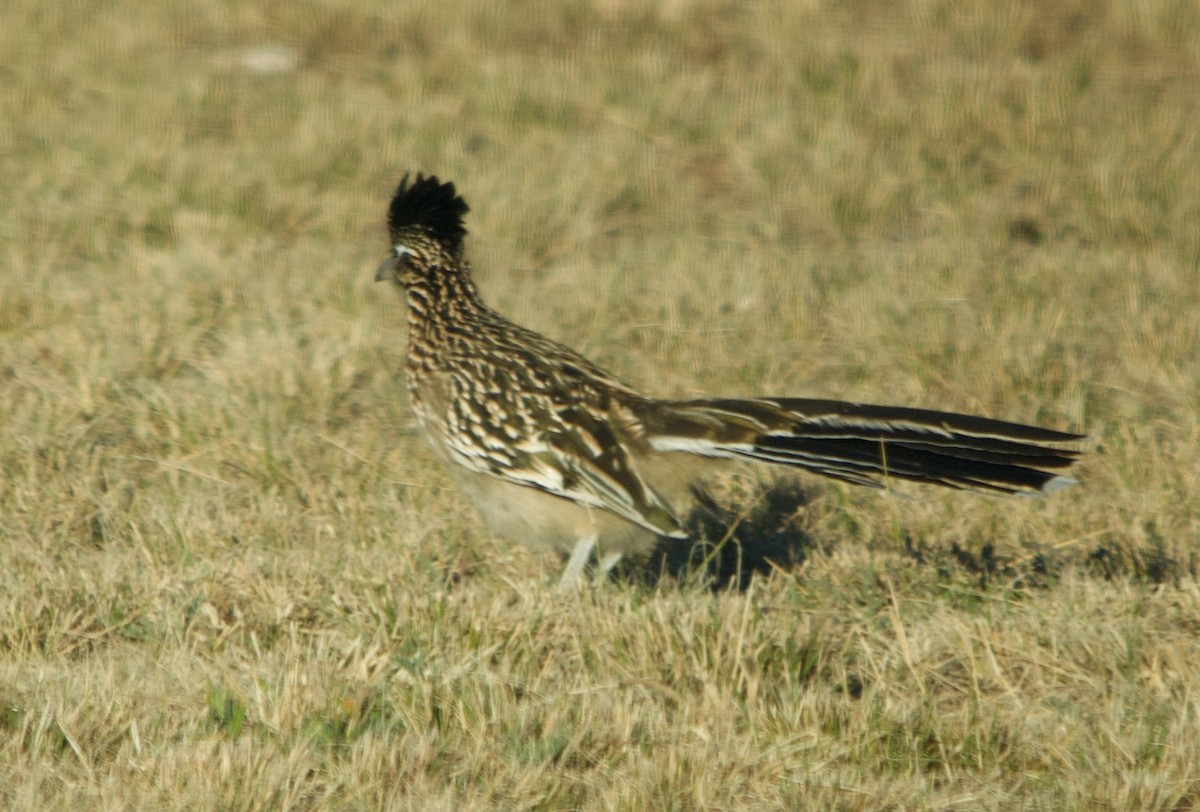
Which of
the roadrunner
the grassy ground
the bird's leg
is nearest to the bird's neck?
the roadrunner

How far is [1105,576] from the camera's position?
5387 mm

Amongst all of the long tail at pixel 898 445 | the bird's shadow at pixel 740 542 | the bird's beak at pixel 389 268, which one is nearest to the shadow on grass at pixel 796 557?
the bird's shadow at pixel 740 542

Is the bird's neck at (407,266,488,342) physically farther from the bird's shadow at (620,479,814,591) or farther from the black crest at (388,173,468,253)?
the bird's shadow at (620,479,814,591)

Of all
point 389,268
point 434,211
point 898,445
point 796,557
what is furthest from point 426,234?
point 898,445

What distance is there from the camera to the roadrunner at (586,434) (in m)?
4.63

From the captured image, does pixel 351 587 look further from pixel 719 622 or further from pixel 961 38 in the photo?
pixel 961 38

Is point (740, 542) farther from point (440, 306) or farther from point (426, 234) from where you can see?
point (426, 234)

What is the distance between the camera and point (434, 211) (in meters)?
5.77

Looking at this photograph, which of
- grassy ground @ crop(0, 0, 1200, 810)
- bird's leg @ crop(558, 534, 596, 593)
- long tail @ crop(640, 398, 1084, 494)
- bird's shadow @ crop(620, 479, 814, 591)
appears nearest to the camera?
grassy ground @ crop(0, 0, 1200, 810)

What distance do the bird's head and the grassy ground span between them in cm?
82

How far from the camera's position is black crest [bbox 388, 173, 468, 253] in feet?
18.8

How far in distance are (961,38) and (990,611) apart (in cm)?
708

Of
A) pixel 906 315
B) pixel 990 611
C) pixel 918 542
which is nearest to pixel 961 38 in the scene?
pixel 906 315

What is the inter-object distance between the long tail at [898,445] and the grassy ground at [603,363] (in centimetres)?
26
